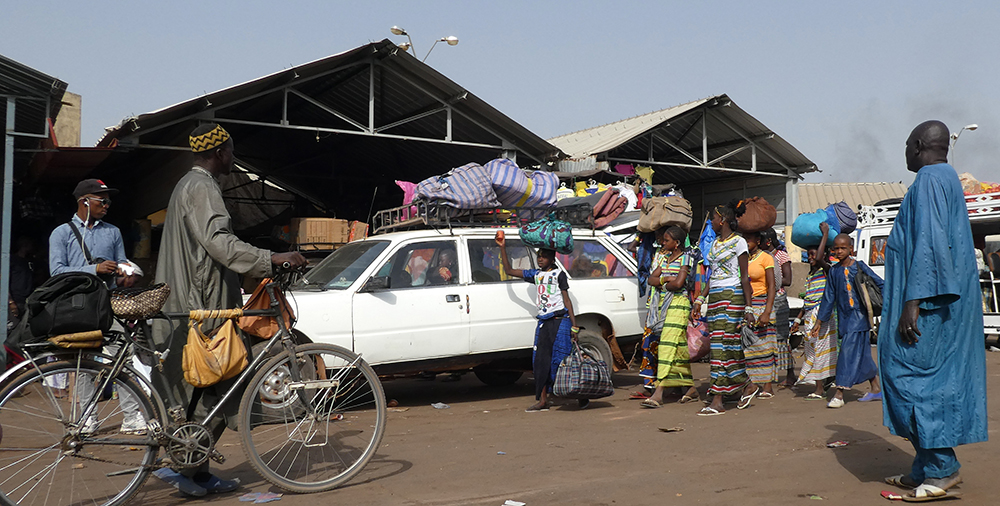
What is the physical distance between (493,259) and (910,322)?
14.7 ft

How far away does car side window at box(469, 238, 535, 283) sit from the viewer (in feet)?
25.9

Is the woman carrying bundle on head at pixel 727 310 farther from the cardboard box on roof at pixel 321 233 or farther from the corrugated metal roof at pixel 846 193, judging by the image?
the corrugated metal roof at pixel 846 193

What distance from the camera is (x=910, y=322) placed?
4.11 metres

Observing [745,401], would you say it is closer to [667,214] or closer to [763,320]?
[763,320]

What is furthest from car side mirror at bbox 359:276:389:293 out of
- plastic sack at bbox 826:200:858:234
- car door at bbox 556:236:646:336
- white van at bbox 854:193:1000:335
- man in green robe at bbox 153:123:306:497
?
white van at bbox 854:193:1000:335

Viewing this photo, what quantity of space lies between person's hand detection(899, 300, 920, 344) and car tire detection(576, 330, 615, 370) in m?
4.00

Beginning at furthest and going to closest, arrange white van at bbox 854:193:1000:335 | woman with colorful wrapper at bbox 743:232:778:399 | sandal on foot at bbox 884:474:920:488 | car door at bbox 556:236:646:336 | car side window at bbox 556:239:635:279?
1. white van at bbox 854:193:1000:335
2. car side window at bbox 556:239:635:279
3. car door at bbox 556:236:646:336
4. woman with colorful wrapper at bbox 743:232:778:399
5. sandal on foot at bbox 884:474:920:488

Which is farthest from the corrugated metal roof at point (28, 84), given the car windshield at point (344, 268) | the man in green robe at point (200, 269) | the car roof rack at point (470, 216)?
the man in green robe at point (200, 269)

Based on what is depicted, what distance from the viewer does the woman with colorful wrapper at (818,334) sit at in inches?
297

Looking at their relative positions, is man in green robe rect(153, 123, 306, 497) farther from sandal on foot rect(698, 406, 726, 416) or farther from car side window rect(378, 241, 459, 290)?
sandal on foot rect(698, 406, 726, 416)

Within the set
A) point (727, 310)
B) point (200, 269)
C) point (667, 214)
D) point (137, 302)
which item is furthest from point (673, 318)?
point (137, 302)

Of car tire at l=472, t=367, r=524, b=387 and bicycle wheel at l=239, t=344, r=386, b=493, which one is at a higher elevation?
bicycle wheel at l=239, t=344, r=386, b=493

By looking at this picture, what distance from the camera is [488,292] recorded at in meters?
7.81

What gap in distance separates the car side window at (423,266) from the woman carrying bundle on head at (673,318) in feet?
6.38
